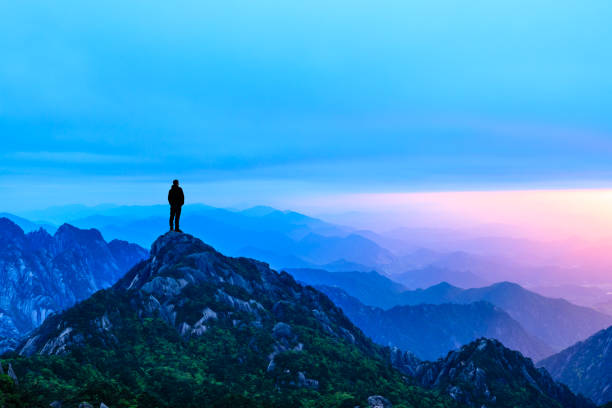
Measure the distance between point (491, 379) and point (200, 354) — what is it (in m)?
101

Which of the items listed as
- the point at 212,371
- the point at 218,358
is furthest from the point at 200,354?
the point at 212,371

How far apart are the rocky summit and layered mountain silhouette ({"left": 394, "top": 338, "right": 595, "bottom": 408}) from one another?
2402cm

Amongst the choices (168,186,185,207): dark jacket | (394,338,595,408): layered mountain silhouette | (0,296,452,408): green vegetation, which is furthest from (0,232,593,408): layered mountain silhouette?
(168,186,185,207): dark jacket

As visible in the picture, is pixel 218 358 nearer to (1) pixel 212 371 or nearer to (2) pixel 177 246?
(1) pixel 212 371

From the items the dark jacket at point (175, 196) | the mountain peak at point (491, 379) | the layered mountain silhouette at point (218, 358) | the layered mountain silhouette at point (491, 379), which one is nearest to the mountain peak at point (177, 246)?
the layered mountain silhouette at point (218, 358)

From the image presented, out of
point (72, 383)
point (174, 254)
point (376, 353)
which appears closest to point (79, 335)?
point (72, 383)

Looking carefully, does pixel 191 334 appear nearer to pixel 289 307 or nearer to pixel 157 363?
pixel 157 363

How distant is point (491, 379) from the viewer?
162m

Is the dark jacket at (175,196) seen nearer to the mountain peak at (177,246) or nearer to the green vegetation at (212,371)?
the green vegetation at (212,371)

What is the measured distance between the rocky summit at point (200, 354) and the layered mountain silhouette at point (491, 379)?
78.8 ft

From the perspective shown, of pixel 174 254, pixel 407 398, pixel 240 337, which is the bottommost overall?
pixel 407 398

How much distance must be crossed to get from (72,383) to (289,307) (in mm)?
96015

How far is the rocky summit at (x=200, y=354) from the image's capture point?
283 feet

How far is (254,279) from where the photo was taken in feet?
635
